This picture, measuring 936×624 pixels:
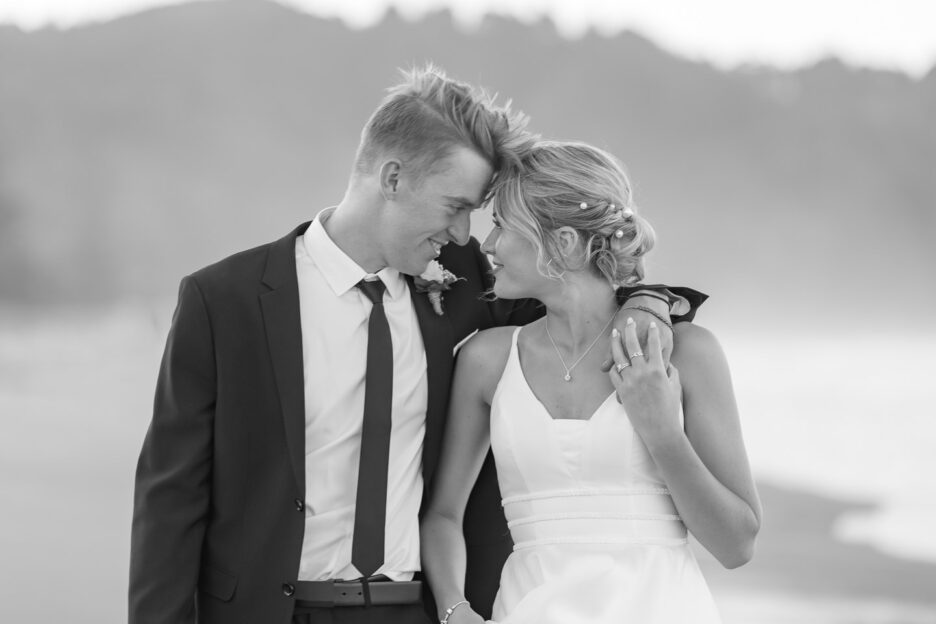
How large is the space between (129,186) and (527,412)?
8.25 meters

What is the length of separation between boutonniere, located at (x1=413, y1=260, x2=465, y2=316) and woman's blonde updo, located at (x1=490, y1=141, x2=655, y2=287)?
0.21 meters

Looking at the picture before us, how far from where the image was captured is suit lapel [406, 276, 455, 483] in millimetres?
2371

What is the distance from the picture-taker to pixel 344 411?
2311mm

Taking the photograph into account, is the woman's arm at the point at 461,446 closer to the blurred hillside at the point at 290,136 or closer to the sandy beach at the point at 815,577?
the sandy beach at the point at 815,577

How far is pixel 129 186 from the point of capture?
984cm

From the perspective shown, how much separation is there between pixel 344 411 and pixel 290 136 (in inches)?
320

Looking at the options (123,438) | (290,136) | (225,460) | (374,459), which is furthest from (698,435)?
(290,136)

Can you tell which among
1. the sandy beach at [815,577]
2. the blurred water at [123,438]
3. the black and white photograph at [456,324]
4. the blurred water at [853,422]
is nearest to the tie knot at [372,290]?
the black and white photograph at [456,324]

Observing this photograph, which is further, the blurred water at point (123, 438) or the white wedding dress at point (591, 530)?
the blurred water at point (123, 438)

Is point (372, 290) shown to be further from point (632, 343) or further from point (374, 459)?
point (632, 343)

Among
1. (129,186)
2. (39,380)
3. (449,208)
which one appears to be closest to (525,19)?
(129,186)

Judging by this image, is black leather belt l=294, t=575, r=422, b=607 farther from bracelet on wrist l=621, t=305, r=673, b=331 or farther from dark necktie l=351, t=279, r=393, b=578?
bracelet on wrist l=621, t=305, r=673, b=331

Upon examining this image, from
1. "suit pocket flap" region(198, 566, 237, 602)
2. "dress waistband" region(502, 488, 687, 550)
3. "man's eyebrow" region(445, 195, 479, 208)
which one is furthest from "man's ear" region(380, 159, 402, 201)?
"suit pocket flap" region(198, 566, 237, 602)

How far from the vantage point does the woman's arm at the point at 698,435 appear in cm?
209
